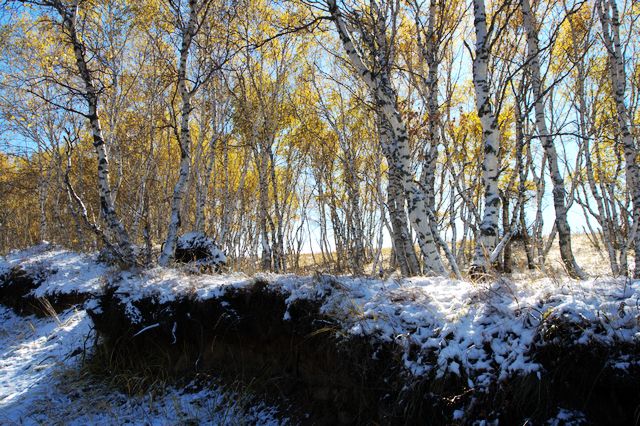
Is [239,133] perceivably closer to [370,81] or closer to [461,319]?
[370,81]

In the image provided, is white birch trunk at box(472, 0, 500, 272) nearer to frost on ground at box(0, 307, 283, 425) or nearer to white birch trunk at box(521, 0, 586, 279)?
white birch trunk at box(521, 0, 586, 279)

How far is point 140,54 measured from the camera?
14.6 m

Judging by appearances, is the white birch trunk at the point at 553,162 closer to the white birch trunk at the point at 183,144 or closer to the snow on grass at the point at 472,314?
the snow on grass at the point at 472,314

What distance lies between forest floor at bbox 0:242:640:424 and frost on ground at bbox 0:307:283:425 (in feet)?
0.04

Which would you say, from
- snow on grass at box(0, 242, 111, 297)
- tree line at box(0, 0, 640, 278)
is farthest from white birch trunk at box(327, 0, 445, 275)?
snow on grass at box(0, 242, 111, 297)

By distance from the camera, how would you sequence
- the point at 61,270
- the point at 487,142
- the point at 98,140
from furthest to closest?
1. the point at 61,270
2. the point at 98,140
3. the point at 487,142

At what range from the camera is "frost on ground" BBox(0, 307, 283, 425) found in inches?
147

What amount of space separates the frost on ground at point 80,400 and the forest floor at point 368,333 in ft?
0.04

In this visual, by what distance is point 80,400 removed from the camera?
4.35 metres

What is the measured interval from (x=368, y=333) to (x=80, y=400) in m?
3.55

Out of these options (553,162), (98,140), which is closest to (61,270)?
(98,140)

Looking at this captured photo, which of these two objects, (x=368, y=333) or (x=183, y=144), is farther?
(x=183, y=144)

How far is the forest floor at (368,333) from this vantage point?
2293 millimetres

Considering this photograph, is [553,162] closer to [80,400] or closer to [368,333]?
[368,333]
